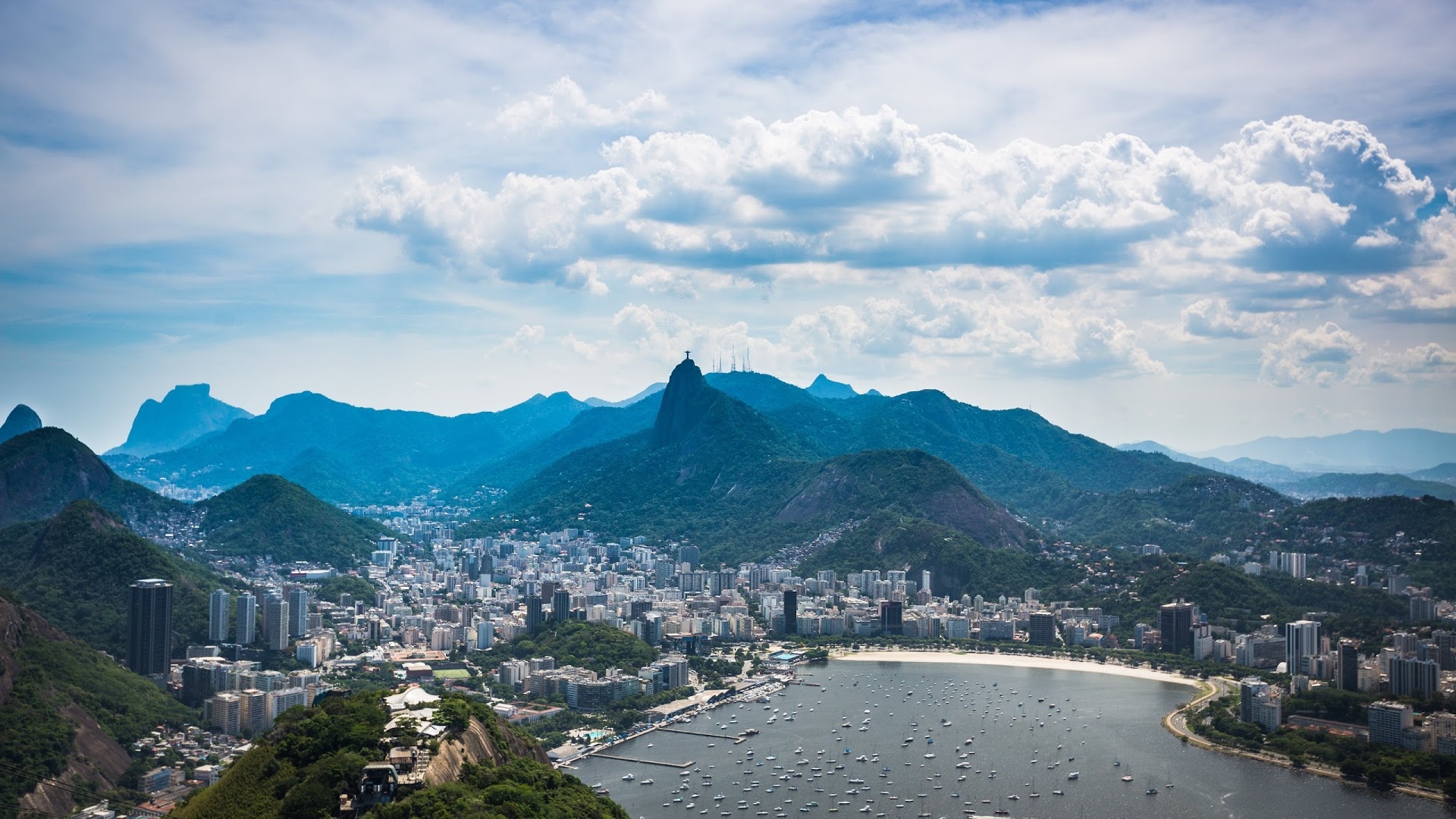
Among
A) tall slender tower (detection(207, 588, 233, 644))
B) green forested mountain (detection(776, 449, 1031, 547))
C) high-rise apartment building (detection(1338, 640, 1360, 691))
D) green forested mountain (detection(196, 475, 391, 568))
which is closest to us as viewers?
high-rise apartment building (detection(1338, 640, 1360, 691))

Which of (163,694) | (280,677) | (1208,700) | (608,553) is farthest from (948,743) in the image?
Answer: (608,553)

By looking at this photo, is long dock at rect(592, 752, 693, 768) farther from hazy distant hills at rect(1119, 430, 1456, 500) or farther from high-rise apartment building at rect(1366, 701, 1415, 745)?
hazy distant hills at rect(1119, 430, 1456, 500)

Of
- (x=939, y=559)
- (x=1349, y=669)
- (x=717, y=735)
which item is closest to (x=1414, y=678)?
(x=1349, y=669)

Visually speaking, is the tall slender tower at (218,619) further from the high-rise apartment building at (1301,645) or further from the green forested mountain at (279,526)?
the high-rise apartment building at (1301,645)

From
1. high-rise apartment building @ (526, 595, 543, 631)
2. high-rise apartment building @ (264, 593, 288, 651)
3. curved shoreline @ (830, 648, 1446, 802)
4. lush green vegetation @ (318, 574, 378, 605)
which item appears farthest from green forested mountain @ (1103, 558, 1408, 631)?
lush green vegetation @ (318, 574, 378, 605)

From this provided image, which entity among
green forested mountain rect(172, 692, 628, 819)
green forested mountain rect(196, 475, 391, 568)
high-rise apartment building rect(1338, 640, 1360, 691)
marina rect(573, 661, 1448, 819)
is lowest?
marina rect(573, 661, 1448, 819)

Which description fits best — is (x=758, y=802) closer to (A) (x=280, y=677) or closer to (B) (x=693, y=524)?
(A) (x=280, y=677)
